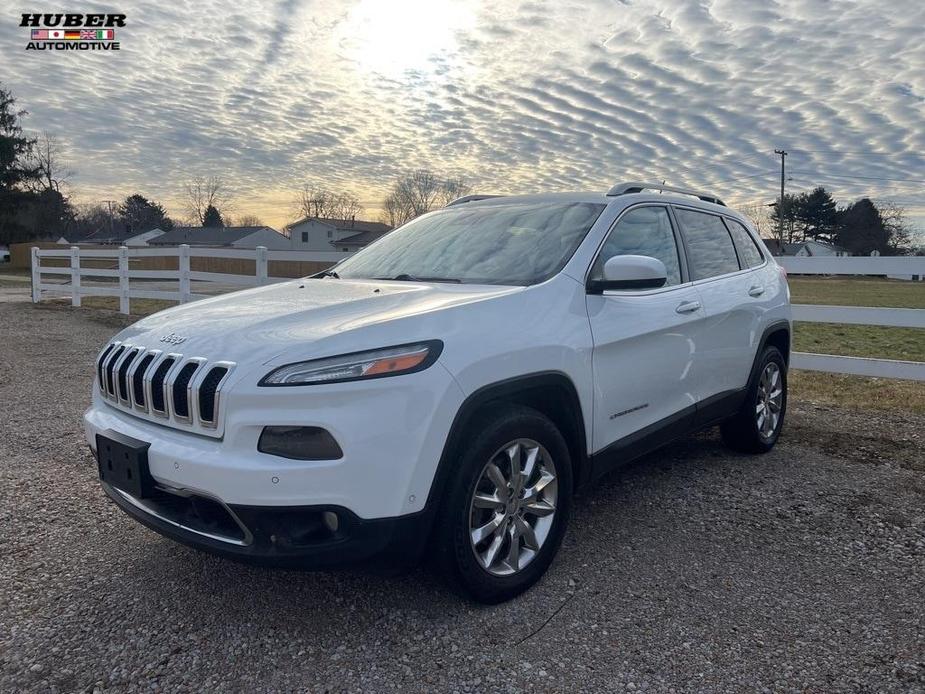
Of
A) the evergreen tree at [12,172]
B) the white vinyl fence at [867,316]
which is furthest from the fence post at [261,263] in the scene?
the evergreen tree at [12,172]

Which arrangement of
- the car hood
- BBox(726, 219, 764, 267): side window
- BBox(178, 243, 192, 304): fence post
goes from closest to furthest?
the car hood
BBox(726, 219, 764, 267): side window
BBox(178, 243, 192, 304): fence post

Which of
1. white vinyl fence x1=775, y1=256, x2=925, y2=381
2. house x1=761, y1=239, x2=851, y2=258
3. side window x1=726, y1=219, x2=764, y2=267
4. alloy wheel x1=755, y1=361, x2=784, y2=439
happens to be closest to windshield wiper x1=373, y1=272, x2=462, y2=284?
side window x1=726, y1=219, x2=764, y2=267

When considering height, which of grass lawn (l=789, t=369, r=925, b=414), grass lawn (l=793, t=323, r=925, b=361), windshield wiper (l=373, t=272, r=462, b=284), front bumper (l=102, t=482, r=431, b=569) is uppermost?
windshield wiper (l=373, t=272, r=462, b=284)

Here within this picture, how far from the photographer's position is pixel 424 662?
98.3 inches

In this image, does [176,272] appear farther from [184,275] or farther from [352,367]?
[352,367]

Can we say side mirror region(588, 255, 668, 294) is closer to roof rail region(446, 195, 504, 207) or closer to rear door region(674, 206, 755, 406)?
rear door region(674, 206, 755, 406)

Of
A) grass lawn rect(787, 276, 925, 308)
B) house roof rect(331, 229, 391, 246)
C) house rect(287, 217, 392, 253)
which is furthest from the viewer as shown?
house rect(287, 217, 392, 253)

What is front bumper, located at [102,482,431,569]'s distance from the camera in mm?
2375

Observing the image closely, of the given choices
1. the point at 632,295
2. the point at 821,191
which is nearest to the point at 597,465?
the point at 632,295

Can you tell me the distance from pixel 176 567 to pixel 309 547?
118 cm

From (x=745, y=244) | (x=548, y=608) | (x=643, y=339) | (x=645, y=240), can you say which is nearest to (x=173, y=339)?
(x=548, y=608)

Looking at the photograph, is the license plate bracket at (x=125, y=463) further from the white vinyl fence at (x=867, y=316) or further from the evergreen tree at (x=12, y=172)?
the evergreen tree at (x=12, y=172)

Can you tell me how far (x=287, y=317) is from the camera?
283 centimetres

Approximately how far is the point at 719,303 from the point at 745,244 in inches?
38.2
